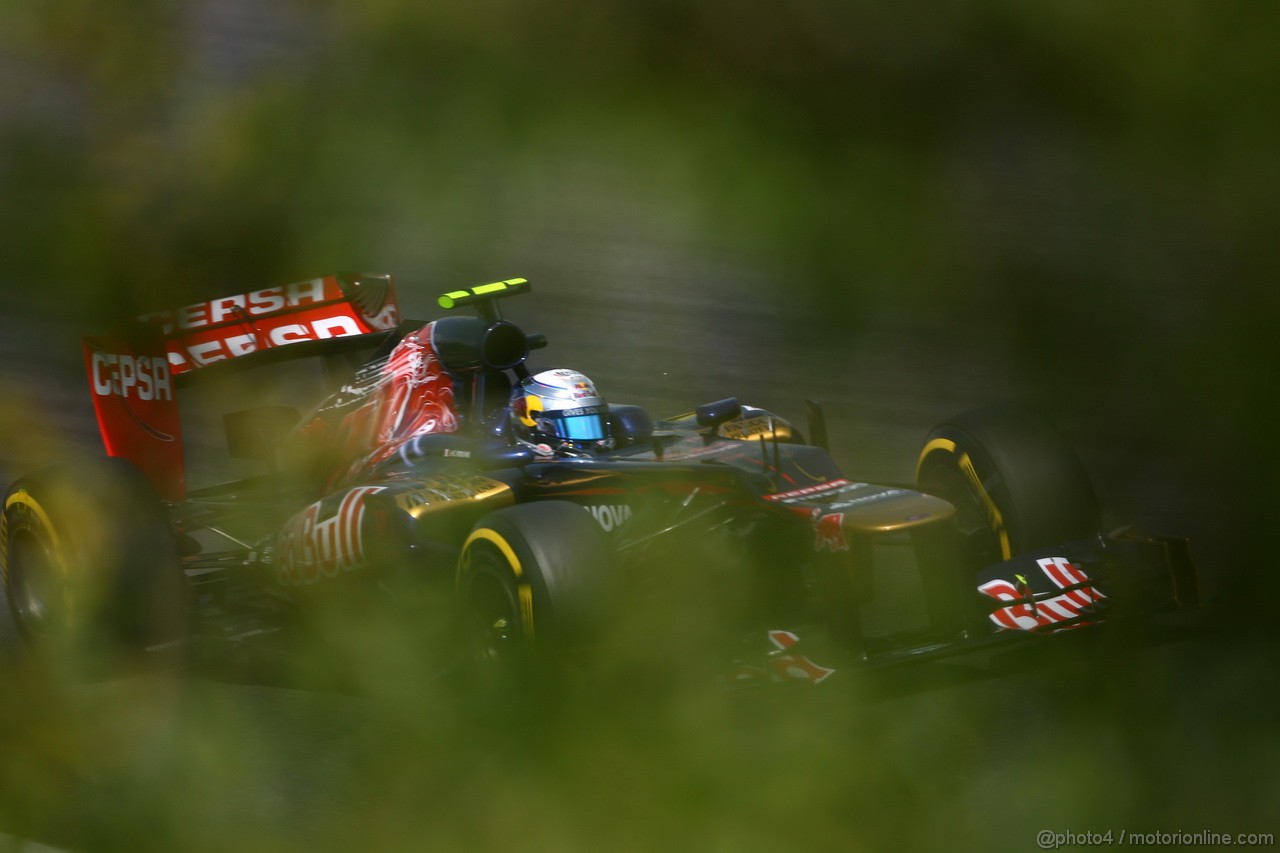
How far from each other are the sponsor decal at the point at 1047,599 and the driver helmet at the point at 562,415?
1.09 meters

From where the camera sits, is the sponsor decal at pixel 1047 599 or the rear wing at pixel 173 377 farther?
the rear wing at pixel 173 377

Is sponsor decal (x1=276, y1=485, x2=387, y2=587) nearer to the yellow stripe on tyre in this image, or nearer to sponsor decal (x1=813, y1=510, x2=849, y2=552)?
the yellow stripe on tyre

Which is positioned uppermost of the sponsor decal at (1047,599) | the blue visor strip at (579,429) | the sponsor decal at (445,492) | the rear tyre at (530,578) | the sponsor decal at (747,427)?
the blue visor strip at (579,429)

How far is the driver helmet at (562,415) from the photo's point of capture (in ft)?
12.0

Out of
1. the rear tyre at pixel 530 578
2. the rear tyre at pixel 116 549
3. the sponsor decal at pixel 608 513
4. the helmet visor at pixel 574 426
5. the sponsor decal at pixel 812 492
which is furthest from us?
the helmet visor at pixel 574 426

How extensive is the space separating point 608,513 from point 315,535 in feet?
2.61

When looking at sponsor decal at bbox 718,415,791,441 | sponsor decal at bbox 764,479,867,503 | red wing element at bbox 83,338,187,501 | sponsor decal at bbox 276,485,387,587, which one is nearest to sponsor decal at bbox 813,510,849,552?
sponsor decal at bbox 764,479,867,503

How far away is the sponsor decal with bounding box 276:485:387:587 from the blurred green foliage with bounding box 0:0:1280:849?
8.75 ft

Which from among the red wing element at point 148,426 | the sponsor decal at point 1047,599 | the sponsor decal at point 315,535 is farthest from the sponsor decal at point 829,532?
the red wing element at point 148,426

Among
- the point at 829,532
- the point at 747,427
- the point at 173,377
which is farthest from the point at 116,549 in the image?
the point at 829,532

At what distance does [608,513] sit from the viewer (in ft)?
11.5

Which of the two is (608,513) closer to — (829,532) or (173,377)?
(829,532)

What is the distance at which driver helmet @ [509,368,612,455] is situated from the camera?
365cm

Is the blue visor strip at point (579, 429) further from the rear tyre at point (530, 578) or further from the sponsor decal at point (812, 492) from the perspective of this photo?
the sponsor decal at point (812, 492)
